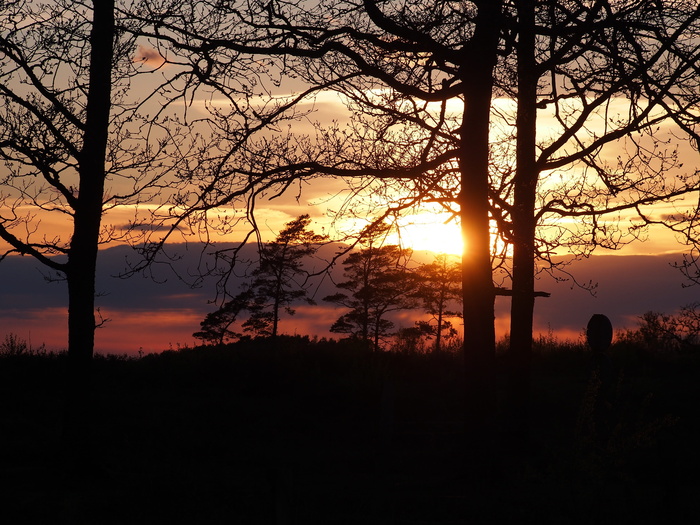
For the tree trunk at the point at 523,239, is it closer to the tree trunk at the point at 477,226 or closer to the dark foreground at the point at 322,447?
the dark foreground at the point at 322,447

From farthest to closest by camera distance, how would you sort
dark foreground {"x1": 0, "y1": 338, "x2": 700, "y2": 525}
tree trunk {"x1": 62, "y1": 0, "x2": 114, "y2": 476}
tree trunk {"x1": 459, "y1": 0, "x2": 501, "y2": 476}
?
1. tree trunk {"x1": 62, "y1": 0, "x2": 114, "y2": 476}
2. tree trunk {"x1": 459, "y1": 0, "x2": 501, "y2": 476}
3. dark foreground {"x1": 0, "y1": 338, "x2": 700, "y2": 525}

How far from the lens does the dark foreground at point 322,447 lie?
847 cm

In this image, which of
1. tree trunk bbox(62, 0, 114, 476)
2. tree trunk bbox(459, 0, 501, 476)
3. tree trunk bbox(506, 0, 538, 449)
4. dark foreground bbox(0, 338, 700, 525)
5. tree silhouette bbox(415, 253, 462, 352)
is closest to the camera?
dark foreground bbox(0, 338, 700, 525)

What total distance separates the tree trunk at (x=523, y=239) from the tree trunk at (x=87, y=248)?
7.12 m

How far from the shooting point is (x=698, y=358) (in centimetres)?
2184

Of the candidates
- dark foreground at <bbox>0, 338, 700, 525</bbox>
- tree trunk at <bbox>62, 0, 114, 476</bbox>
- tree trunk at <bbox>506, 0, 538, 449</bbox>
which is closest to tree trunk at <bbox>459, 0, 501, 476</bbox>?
dark foreground at <bbox>0, 338, 700, 525</bbox>

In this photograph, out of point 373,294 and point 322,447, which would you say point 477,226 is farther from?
point 373,294

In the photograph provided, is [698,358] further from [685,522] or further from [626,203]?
[685,522]

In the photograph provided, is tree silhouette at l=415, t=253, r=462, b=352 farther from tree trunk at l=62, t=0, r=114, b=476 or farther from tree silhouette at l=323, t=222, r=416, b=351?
tree trunk at l=62, t=0, r=114, b=476

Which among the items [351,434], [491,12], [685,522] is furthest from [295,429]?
[491,12]

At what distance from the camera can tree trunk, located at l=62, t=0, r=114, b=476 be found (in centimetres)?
1026

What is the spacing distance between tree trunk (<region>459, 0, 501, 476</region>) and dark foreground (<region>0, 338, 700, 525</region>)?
74 cm

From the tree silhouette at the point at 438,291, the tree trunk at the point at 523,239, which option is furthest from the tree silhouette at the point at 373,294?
the tree trunk at the point at 523,239

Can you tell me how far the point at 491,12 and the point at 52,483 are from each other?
8.96 m
